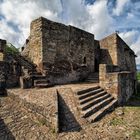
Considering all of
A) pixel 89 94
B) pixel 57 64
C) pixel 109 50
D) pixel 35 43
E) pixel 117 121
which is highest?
pixel 109 50

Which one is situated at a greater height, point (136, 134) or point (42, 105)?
point (42, 105)

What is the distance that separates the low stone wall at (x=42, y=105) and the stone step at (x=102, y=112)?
4.78ft

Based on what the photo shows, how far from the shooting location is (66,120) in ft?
17.3

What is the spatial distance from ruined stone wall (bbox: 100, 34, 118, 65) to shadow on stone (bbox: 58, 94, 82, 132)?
445 inches

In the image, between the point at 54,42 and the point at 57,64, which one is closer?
the point at 54,42

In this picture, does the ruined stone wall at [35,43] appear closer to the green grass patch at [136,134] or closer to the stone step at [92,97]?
the stone step at [92,97]

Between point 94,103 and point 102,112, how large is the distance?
2.08ft

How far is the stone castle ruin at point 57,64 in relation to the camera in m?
8.51

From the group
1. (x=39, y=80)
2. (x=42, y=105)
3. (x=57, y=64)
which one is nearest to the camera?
(x=42, y=105)

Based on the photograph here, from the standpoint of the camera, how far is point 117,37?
621 inches

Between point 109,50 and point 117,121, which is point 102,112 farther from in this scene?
→ point 109,50

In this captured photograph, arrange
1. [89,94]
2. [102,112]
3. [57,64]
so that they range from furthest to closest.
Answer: [57,64]
[89,94]
[102,112]

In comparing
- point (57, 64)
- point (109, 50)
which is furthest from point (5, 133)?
point (109, 50)

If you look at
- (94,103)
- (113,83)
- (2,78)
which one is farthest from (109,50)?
(2,78)
